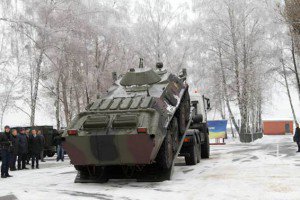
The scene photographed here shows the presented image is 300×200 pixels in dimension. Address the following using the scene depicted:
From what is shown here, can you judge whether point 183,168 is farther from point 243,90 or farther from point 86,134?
point 243,90

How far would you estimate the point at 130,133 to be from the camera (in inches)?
377

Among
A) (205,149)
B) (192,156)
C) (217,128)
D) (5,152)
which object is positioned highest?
(217,128)

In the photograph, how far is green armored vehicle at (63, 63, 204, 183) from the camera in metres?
9.70

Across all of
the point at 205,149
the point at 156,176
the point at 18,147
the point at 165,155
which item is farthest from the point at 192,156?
the point at 18,147

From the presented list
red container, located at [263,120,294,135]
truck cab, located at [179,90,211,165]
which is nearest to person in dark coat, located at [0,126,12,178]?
truck cab, located at [179,90,211,165]

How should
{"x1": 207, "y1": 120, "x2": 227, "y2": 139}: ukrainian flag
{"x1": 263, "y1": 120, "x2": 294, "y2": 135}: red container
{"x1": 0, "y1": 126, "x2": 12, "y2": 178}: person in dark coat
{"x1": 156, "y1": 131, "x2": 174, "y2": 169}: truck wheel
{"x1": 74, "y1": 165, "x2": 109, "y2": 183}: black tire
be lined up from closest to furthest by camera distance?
{"x1": 156, "y1": 131, "x2": 174, "y2": 169}: truck wheel → {"x1": 74, "y1": 165, "x2": 109, "y2": 183}: black tire → {"x1": 0, "y1": 126, "x2": 12, "y2": 178}: person in dark coat → {"x1": 207, "y1": 120, "x2": 227, "y2": 139}: ukrainian flag → {"x1": 263, "y1": 120, "x2": 294, "y2": 135}: red container

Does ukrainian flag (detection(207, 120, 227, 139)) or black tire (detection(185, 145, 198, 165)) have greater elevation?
ukrainian flag (detection(207, 120, 227, 139))

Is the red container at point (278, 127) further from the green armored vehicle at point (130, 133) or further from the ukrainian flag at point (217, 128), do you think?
the green armored vehicle at point (130, 133)

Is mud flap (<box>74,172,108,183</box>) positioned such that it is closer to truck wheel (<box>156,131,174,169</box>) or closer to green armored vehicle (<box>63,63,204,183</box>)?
green armored vehicle (<box>63,63,204,183</box>)

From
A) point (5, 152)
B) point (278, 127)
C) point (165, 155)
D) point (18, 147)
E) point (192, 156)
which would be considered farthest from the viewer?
point (278, 127)

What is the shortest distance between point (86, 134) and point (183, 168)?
469 cm

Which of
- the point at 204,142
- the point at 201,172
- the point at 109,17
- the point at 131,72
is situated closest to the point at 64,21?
the point at 109,17

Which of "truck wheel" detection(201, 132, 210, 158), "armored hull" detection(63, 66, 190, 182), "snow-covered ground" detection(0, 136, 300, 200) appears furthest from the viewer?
"truck wheel" detection(201, 132, 210, 158)

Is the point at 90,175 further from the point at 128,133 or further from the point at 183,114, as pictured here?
the point at 183,114
